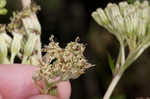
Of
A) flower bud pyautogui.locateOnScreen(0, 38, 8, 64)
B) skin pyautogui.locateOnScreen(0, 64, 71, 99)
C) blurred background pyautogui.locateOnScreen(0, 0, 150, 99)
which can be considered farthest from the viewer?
blurred background pyautogui.locateOnScreen(0, 0, 150, 99)

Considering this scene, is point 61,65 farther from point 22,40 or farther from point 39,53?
point 22,40

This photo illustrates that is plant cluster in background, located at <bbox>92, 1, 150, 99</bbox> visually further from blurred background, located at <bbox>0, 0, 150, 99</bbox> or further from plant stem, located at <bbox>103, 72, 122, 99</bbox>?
blurred background, located at <bbox>0, 0, 150, 99</bbox>

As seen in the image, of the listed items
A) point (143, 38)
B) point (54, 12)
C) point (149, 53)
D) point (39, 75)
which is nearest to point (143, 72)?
point (149, 53)

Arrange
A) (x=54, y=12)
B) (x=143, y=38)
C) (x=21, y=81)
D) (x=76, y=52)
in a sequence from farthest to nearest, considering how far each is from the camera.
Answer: (x=54, y=12), (x=143, y=38), (x=76, y=52), (x=21, y=81)

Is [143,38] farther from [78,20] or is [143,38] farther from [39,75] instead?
[78,20]

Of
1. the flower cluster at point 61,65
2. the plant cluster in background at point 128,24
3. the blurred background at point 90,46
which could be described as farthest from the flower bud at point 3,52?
the blurred background at point 90,46

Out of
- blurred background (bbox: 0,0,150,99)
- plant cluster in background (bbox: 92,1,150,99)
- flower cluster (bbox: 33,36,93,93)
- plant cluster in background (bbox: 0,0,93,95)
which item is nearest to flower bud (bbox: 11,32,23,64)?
plant cluster in background (bbox: 0,0,93,95)

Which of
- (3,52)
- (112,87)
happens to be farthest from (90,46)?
(3,52)
